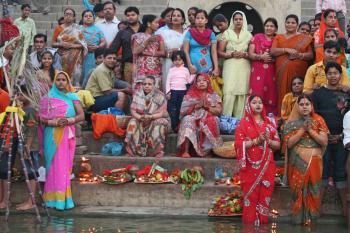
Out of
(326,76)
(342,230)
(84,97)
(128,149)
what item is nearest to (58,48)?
(84,97)

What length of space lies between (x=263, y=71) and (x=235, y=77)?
1.30 ft

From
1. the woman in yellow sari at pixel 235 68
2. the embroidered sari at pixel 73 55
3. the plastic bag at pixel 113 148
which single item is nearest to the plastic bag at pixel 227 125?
the woman in yellow sari at pixel 235 68

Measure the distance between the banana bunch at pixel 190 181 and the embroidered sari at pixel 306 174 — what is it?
1.14 metres

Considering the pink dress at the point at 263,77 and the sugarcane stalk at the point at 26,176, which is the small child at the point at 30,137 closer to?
the sugarcane stalk at the point at 26,176

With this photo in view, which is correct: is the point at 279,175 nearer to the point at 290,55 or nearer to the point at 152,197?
the point at 152,197

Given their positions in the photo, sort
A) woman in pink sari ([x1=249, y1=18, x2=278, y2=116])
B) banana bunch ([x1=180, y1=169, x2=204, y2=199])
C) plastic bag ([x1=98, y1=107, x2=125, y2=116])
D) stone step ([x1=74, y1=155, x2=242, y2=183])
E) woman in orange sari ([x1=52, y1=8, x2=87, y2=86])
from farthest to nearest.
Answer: woman in orange sari ([x1=52, y1=8, x2=87, y2=86])
woman in pink sari ([x1=249, y1=18, x2=278, y2=116])
plastic bag ([x1=98, y1=107, x2=125, y2=116])
stone step ([x1=74, y1=155, x2=242, y2=183])
banana bunch ([x1=180, y1=169, x2=204, y2=199])

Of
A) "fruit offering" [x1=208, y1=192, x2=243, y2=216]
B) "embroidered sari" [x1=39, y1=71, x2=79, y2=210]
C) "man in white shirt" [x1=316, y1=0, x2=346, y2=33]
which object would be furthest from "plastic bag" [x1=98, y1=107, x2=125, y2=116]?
"man in white shirt" [x1=316, y1=0, x2=346, y2=33]

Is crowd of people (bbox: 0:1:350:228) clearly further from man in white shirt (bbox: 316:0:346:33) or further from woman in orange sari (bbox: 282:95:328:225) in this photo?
man in white shirt (bbox: 316:0:346:33)

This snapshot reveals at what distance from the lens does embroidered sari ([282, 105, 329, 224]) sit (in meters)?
10.3

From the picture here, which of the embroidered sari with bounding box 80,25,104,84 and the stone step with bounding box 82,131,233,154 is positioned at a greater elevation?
the embroidered sari with bounding box 80,25,104,84

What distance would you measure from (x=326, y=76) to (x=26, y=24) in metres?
7.18

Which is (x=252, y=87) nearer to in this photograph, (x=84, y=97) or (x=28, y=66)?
(x=84, y=97)

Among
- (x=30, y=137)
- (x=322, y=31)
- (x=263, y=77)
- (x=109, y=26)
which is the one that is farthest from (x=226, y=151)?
(x=109, y=26)

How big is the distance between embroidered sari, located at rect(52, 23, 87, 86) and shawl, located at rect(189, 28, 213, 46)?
171cm
